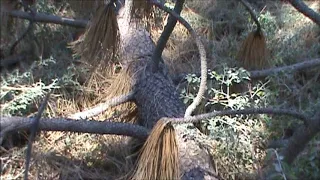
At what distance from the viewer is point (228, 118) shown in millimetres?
2178

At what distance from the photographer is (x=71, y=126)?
5.32 feet

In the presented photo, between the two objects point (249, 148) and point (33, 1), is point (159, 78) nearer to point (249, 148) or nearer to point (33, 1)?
point (249, 148)

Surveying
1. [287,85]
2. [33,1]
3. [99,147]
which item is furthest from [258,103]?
[33,1]

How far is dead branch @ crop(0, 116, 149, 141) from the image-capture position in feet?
4.58

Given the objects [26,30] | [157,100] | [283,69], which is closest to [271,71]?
[283,69]

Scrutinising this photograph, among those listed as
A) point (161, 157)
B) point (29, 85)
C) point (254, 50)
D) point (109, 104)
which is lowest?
point (161, 157)

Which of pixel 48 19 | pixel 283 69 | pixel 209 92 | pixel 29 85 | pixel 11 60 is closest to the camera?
pixel 209 92

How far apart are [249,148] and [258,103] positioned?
29 cm

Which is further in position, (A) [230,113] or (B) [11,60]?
(B) [11,60]

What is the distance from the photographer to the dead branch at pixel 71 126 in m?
1.40

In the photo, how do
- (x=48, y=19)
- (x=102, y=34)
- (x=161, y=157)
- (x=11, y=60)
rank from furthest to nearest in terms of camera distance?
1. (x=11, y=60)
2. (x=48, y=19)
3. (x=102, y=34)
4. (x=161, y=157)

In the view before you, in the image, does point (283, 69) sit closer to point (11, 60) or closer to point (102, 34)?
point (102, 34)

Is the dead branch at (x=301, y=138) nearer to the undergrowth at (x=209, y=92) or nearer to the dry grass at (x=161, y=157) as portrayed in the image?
the undergrowth at (x=209, y=92)

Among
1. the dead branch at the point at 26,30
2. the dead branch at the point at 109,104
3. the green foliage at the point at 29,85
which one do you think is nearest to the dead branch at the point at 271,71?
the dead branch at the point at 109,104
